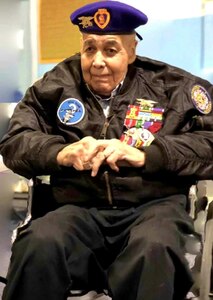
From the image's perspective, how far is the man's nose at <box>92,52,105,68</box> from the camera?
4.17ft

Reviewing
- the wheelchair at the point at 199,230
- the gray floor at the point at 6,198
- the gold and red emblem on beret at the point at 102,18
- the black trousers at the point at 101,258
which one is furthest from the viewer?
the gray floor at the point at 6,198

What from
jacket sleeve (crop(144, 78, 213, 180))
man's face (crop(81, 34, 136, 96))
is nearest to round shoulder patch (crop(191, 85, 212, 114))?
jacket sleeve (crop(144, 78, 213, 180))

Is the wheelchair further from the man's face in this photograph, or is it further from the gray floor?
the gray floor

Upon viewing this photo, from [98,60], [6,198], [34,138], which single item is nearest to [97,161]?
[34,138]

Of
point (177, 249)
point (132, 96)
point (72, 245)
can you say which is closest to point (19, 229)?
point (72, 245)

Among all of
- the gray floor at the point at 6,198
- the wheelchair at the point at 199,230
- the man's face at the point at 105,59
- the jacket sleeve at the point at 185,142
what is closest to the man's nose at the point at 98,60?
the man's face at the point at 105,59

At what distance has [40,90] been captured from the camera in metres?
1.31

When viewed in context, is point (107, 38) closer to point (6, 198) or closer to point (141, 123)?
point (141, 123)

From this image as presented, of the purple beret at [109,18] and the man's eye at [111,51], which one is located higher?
the purple beret at [109,18]

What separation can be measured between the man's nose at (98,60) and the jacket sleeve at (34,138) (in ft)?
0.42

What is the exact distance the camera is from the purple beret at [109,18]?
125cm

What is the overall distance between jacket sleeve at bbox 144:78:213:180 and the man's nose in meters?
0.22

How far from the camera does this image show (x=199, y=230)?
121 cm

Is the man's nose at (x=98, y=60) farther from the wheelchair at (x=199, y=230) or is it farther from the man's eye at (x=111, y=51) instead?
the wheelchair at (x=199, y=230)
